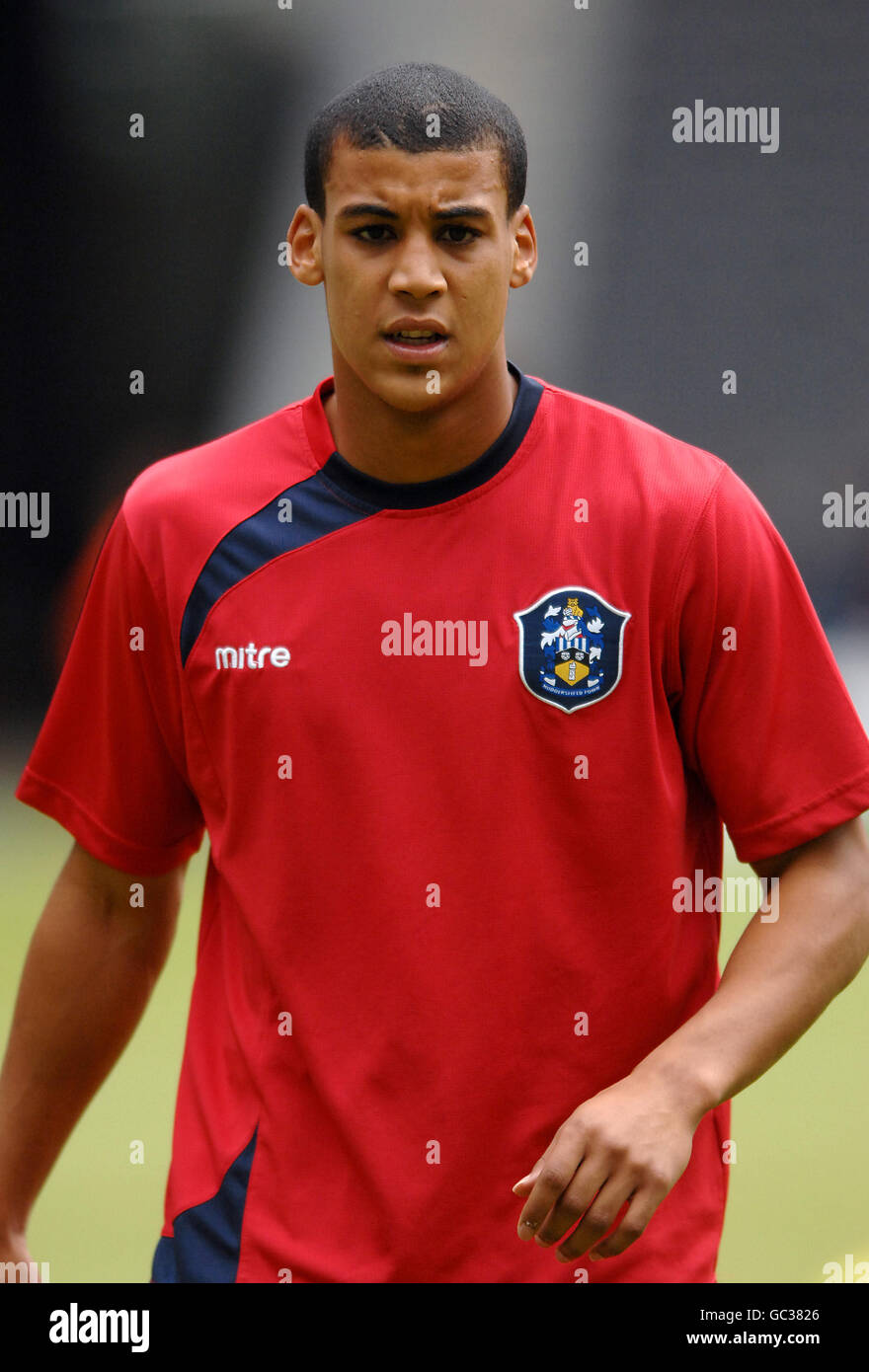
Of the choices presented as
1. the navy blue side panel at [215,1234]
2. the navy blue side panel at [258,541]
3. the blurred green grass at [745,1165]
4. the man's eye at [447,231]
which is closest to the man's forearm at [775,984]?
the navy blue side panel at [215,1234]

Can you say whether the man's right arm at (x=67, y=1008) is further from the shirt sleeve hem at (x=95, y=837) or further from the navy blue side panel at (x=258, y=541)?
the navy blue side panel at (x=258, y=541)

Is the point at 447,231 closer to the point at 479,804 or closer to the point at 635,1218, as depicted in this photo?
the point at 479,804

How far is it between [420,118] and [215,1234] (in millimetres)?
1039

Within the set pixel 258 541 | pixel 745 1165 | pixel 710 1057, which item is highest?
pixel 258 541

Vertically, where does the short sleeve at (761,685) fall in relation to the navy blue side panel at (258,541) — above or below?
below

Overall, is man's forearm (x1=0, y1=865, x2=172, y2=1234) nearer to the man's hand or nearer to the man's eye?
the man's hand

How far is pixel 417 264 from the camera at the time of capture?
151 centimetres

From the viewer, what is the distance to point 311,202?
167 cm

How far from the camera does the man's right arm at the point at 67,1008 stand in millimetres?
1749

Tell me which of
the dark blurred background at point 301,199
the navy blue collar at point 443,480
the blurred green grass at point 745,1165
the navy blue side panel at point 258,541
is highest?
the dark blurred background at point 301,199

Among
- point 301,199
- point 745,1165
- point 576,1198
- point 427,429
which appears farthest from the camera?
point 301,199

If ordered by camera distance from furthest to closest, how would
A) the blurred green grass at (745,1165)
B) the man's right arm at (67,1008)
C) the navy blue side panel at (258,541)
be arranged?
the blurred green grass at (745,1165)
the man's right arm at (67,1008)
the navy blue side panel at (258,541)

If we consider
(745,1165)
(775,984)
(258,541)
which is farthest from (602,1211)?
(745,1165)

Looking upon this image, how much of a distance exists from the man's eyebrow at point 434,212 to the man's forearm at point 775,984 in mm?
645
